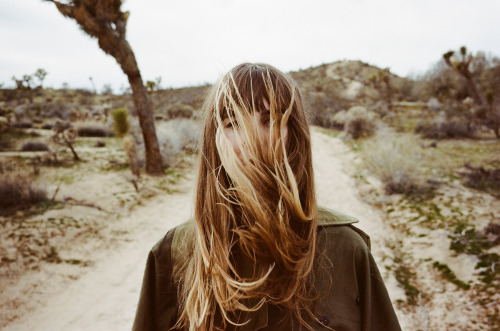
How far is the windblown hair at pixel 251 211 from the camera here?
94cm

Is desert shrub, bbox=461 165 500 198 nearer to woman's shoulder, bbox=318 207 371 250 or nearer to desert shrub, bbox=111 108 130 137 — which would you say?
woman's shoulder, bbox=318 207 371 250

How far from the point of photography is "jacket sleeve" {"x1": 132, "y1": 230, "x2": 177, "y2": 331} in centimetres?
117

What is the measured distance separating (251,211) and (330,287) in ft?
1.59

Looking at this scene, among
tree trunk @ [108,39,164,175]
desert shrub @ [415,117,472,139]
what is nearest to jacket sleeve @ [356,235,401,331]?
tree trunk @ [108,39,164,175]

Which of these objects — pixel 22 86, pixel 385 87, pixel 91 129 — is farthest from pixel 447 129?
pixel 22 86

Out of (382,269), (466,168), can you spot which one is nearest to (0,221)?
(382,269)

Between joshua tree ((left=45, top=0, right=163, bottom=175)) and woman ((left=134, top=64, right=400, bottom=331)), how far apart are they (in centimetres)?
776

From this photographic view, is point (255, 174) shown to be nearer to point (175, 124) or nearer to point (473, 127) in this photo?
point (473, 127)

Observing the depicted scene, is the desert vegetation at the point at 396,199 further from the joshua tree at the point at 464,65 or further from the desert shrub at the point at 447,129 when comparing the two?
the joshua tree at the point at 464,65

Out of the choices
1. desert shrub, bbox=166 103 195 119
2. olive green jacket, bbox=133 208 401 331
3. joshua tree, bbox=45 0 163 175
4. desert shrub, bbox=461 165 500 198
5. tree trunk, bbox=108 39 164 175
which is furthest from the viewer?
desert shrub, bbox=166 103 195 119

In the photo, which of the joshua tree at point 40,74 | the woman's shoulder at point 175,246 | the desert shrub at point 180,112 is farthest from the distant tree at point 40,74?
the woman's shoulder at point 175,246

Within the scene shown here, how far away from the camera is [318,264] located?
1.13m

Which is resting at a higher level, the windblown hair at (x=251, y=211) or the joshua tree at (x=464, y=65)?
the joshua tree at (x=464, y=65)

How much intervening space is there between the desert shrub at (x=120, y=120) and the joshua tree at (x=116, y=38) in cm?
139
